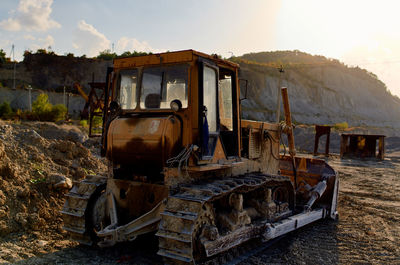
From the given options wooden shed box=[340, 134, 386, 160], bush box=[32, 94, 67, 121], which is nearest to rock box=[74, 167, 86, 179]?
bush box=[32, 94, 67, 121]

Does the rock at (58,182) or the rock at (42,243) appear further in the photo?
the rock at (58,182)

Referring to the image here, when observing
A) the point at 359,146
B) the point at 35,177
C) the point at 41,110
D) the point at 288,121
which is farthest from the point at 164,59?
the point at 41,110

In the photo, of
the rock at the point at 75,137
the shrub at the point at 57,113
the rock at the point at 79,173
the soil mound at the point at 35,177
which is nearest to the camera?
the soil mound at the point at 35,177

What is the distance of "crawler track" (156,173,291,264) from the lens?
4.55 m

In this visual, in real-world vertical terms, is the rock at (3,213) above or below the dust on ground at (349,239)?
above

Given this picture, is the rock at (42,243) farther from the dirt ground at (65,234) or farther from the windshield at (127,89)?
the windshield at (127,89)

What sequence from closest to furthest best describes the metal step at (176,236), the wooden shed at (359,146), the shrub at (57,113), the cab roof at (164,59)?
1. the metal step at (176,236)
2. the cab roof at (164,59)
3. the wooden shed at (359,146)
4. the shrub at (57,113)

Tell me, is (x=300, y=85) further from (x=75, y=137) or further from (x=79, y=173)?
(x=79, y=173)

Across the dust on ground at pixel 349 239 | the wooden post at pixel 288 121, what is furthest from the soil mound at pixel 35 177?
the wooden post at pixel 288 121

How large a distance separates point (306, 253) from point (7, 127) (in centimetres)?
771

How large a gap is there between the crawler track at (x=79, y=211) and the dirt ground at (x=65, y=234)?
9.2 inches

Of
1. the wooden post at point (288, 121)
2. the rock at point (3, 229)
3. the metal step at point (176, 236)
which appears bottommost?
the rock at point (3, 229)

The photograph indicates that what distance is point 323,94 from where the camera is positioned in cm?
6806

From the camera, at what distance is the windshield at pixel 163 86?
212 inches
